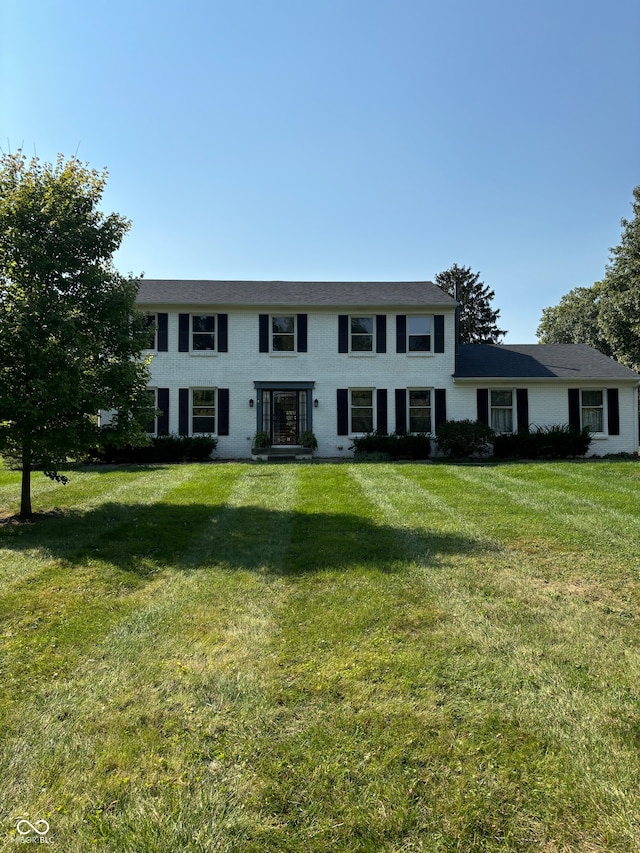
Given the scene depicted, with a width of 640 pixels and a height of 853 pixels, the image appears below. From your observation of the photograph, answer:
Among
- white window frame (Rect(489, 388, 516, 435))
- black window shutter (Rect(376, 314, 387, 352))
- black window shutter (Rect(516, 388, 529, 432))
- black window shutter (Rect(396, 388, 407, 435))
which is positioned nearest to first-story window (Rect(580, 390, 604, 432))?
black window shutter (Rect(516, 388, 529, 432))

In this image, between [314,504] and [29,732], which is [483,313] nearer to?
[314,504]

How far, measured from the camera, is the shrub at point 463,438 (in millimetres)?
15703

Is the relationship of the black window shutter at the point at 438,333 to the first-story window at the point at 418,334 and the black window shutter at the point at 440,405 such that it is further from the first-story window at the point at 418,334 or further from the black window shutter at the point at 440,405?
the black window shutter at the point at 440,405

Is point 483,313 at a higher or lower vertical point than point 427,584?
higher

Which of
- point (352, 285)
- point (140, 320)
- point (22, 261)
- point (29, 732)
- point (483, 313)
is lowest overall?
point (29, 732)

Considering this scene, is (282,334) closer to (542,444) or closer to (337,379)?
(337,379)

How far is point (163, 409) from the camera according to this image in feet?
56.0

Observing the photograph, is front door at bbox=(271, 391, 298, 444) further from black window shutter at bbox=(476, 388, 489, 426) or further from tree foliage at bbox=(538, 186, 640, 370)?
tree foliage at bbox=(538, 186, 640, 370)

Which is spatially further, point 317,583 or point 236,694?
point 317,583

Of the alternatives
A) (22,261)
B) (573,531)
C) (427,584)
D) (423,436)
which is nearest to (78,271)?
(22,261)

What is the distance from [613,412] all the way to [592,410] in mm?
674

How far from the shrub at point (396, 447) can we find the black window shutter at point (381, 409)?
906 millimetres

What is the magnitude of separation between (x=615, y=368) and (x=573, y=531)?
14224 mm

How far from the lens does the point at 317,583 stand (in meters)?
4.54
